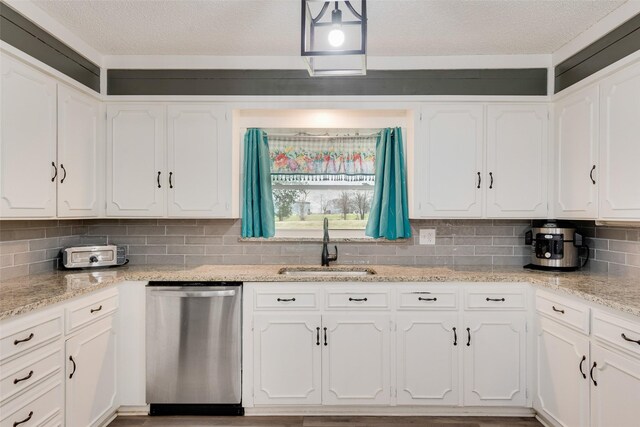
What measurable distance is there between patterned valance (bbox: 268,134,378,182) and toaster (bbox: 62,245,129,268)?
52.4 inches

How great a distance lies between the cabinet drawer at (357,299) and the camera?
2.66 m

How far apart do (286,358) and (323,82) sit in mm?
1974

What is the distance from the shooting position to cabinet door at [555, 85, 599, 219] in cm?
255

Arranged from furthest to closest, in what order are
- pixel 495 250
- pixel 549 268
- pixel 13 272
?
pixel 495 250
pixel 549 268
pixel 13 272

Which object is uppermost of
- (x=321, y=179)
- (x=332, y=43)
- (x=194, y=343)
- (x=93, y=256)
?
(x=332, y=43)

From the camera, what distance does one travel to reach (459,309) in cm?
266

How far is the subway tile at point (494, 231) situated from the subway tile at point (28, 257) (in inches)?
126

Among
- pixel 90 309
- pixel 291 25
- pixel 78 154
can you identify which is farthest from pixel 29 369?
pixel 291 25

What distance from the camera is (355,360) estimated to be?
267cm

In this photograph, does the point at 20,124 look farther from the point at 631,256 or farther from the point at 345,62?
the point at 631,256

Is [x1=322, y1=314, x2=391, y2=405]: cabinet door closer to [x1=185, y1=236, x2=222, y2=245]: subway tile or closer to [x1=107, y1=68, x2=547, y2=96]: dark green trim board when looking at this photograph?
[x1=185, y1=236, x2=222, y2=245]: subway tile

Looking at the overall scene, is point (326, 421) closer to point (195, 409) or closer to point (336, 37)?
point (195, 409)

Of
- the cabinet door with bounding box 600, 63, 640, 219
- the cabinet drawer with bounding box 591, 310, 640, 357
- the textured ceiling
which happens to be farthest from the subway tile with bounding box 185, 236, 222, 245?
the cabinet door with bounding box 600, 63, 640, 219

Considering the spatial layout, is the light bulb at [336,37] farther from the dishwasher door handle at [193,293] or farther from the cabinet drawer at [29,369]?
the cabinet drawer at [29,369]
